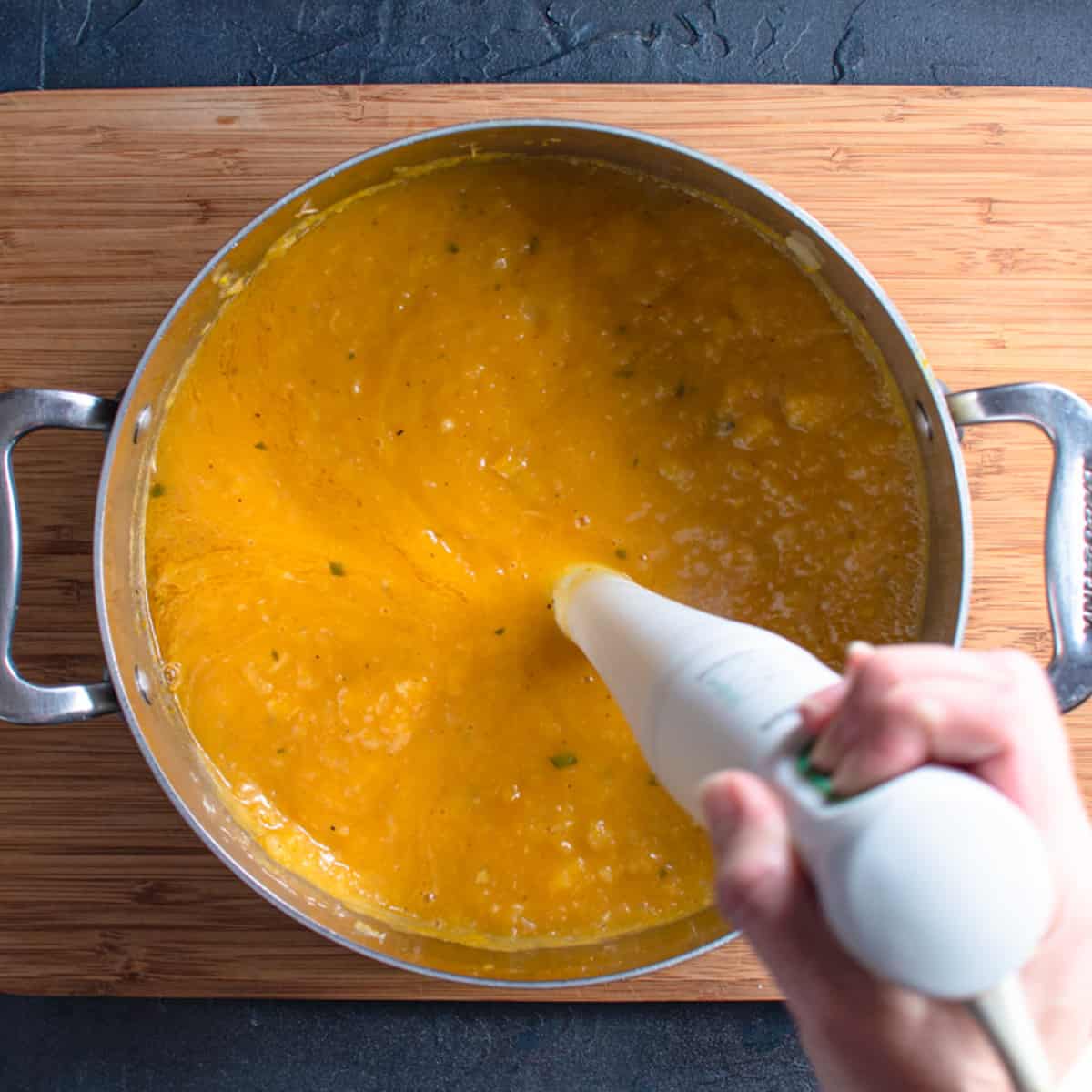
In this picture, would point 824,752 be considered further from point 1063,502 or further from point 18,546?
point 18,546

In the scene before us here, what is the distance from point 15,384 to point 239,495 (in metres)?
0.26

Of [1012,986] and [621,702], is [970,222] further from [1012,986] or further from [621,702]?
[1012,986]

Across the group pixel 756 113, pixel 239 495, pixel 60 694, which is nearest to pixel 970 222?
pixel 756 113

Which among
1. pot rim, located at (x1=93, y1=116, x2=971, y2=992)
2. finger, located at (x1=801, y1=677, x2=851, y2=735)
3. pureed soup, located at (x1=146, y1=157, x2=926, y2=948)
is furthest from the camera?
pureed soup, located at (x1=146, y1=157, x2=926, y2=948)

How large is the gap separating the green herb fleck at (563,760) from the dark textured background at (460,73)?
30 cm

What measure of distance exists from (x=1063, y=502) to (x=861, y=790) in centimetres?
54

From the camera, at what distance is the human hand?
438 mm

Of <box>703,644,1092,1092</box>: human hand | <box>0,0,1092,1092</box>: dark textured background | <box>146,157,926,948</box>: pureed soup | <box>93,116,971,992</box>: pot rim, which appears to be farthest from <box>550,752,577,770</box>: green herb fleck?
<box>703,644,1092,1092</box>: human hand

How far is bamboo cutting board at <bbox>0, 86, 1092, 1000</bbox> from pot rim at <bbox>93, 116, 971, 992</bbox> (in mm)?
157

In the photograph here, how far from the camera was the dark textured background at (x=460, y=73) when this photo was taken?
3.61 ft

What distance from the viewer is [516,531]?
101cm

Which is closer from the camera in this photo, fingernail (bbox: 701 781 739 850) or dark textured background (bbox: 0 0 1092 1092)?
fingernail (bbox: 701 781 739 850)

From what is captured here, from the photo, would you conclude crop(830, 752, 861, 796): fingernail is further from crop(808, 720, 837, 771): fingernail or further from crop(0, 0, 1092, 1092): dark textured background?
crop(0, 0, 1092, 1092): dark textured background

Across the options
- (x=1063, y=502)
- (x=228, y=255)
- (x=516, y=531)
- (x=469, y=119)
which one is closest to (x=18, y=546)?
(x=228, y=255)
